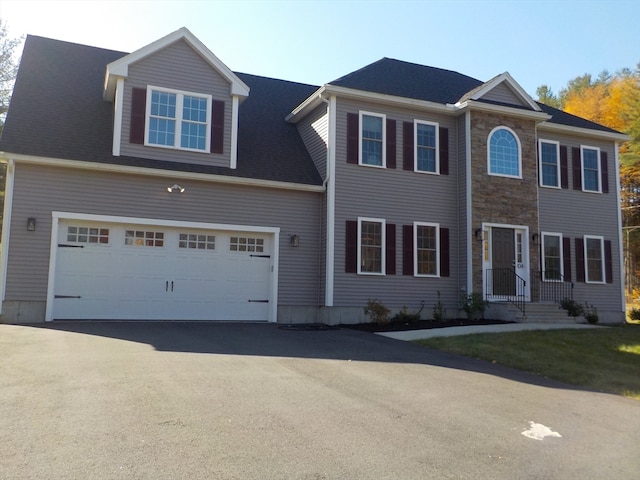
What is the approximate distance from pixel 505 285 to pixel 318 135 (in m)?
6.86

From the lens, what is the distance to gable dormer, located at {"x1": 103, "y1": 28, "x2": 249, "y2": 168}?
1344 cm

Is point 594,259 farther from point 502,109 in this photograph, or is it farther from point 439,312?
point 439,312

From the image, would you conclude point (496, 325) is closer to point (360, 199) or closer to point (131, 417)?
point (360, 199)

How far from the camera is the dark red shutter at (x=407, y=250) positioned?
15211mm

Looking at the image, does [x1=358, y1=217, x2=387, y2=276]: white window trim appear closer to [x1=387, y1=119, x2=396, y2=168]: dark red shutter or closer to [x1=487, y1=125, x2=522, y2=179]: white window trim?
[x1=387, y1=119, x2=396, y2=168]: dark red shutter

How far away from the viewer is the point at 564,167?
17.7m

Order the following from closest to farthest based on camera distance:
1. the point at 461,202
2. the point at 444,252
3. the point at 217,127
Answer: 1. the point at 217,127
2. the point at 444,252
3. the point at 461,202

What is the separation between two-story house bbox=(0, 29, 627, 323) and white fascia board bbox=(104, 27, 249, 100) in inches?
2.0

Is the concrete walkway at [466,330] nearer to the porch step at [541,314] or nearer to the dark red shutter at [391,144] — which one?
the porch step at [541,314]

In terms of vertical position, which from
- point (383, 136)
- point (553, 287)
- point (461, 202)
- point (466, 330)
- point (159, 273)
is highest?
point (383, 136)

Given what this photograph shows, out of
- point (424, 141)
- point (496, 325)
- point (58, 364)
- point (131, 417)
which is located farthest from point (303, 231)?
point (131, 417)

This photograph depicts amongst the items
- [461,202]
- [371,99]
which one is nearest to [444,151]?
[461,202]

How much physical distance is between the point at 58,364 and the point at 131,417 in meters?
2.93

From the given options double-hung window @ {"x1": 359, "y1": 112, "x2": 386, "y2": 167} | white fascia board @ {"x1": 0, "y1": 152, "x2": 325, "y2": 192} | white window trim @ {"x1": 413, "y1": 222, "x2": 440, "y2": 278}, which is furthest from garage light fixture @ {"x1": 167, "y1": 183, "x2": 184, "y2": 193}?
white window trim @ {"x1": 413, "y1": 222, "x2": 440, "y2": 278}
